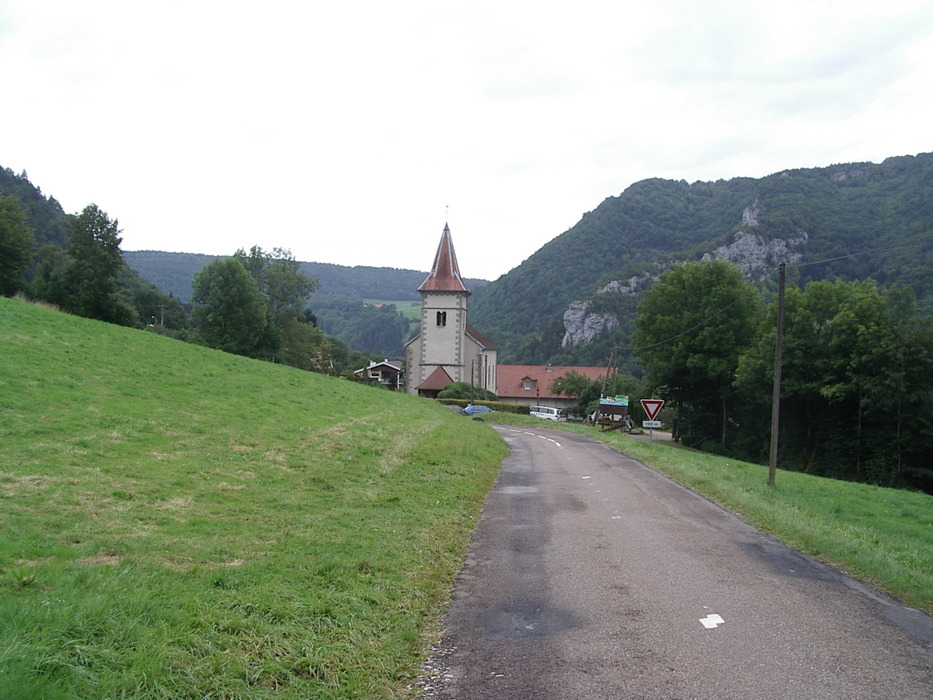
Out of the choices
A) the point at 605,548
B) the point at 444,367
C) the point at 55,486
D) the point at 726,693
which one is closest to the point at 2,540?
the point at 55,486

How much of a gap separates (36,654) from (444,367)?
67.7 meters

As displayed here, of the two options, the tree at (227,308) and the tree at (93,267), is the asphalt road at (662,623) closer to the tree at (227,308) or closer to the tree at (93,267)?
the tree at (93,267)

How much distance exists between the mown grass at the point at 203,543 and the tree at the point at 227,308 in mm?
43804

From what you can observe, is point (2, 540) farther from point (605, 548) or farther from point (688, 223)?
point (688, 223)

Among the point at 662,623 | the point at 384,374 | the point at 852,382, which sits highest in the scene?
the point at 852,382

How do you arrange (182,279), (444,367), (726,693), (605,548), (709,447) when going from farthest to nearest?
1. (182,279)
2. (444,367)
3. (709,447)
4. (605,548)
5. (726,693)

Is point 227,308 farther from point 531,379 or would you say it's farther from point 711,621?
point 711,621

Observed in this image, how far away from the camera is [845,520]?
16062 millimetres

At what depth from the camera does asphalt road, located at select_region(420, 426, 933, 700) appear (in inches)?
205

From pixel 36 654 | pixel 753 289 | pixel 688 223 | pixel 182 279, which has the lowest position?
pixel 36 654

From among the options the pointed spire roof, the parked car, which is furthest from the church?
the parked car

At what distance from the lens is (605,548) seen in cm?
1009

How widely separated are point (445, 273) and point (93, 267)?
126 ft

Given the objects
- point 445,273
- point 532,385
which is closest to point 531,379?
point 532,385
